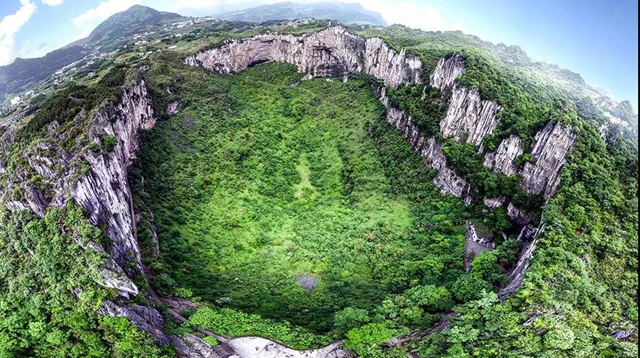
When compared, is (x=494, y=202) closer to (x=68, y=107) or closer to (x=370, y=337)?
(x=370, y=337)

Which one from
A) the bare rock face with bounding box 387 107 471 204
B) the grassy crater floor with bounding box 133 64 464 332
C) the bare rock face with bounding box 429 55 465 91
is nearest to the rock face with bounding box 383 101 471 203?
the bare rock face with bounding box 387 107 471 204

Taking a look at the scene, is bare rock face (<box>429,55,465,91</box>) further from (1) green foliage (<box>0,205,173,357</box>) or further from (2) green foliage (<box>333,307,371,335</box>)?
(1) green foliage (<box>0,205,173,357</box>)

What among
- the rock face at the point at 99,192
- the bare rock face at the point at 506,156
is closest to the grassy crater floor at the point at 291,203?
the rock face at the point at 99,192

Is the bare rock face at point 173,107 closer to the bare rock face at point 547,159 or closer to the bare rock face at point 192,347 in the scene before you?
the bare rock face at point 192,347

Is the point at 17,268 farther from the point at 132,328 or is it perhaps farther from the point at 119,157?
the point at 119,157

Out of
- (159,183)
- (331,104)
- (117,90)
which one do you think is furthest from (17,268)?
(331,104)

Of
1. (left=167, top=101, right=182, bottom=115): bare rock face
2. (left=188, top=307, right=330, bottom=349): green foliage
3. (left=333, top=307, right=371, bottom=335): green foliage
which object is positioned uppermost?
(left=167, top=101, right=182, bottom=115): bare rock face
